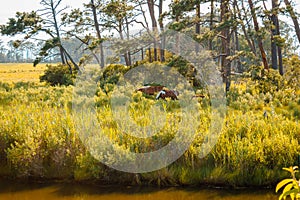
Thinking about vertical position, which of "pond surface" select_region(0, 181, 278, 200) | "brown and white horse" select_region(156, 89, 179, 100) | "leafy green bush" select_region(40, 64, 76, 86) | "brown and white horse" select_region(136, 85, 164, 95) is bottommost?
"pond surface" select_region(0, 181, 278, 200)

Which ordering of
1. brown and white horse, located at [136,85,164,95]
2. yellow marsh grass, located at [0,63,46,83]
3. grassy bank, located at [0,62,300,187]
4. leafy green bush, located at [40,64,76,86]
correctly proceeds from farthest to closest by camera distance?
yellow marsh grass, located at [0,63,46,83] < leafy green bush, located at [40,64,76,86] < brown and white horse, located at [136,85,164,95] < grassy bank, located at [0,62,300,187]

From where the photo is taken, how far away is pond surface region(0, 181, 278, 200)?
15.5 feet

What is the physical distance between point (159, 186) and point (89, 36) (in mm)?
16360

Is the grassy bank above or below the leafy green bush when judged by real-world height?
below

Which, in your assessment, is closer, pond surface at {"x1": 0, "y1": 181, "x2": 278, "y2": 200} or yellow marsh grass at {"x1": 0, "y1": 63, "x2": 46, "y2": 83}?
pond surface at {"x1": 0, "y1": 181, "x2": 278, "y2": 200}

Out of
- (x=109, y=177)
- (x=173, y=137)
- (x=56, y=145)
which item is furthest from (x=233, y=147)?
(x=56, y=145)

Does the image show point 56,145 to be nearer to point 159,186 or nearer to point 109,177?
point 109,177

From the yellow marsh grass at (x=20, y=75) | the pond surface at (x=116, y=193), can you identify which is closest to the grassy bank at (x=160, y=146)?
the pond surface at (x=116, y=193)

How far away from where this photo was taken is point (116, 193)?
4.91 metres

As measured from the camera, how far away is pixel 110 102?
31.3 ft

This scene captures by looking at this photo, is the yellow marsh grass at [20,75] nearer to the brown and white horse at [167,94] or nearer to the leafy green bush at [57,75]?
the leafy green bush at [57,75]

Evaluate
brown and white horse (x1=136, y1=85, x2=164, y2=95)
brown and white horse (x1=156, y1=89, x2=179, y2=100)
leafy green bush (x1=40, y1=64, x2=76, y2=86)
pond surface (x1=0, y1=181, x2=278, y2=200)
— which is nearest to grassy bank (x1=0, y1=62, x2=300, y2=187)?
pond surface (x1=0, y1=181, x2=278, y2=200)

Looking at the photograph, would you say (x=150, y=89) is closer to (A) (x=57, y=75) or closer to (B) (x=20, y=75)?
(A) (x=57, y=75)

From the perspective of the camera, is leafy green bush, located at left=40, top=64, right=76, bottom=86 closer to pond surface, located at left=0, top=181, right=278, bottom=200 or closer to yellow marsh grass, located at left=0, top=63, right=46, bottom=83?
yellow marsh grass, located at left=0, top=63, right=46, bottom=83
